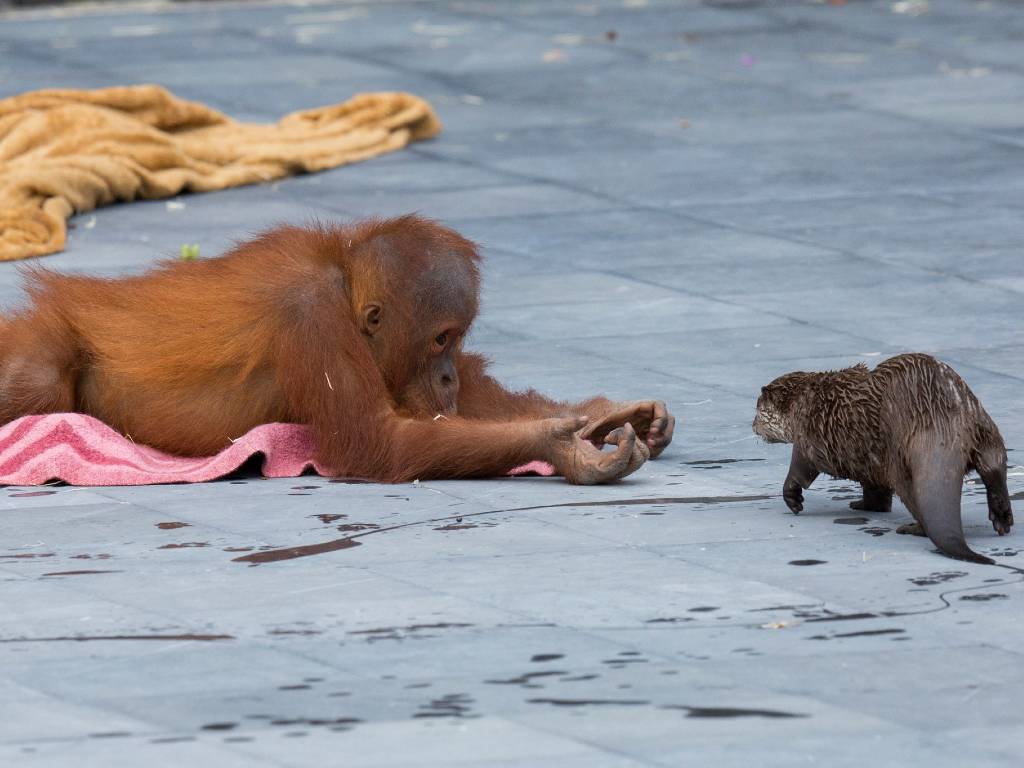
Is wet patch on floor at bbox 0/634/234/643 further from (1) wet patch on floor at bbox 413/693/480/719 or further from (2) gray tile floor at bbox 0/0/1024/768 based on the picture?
(1) wet patch on floor at bbox 413/693/480/719

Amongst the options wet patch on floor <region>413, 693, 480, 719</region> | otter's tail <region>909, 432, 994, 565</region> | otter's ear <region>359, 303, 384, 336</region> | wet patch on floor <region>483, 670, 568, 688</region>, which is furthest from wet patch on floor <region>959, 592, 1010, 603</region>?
otter's ear <region>359, 303, 384, 336</region>

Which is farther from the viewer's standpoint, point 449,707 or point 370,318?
point 370,318

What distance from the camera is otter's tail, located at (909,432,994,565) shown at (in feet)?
18.5

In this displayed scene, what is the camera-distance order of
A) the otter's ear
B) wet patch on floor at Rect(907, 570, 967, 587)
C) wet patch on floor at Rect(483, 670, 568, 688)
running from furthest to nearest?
the otter's ear, wet patch on floor at Rect(907, 570, 967, 587), wet patch on floor at Rect(483, 670, 568, 688)

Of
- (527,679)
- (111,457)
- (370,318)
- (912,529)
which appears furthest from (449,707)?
(111,457)

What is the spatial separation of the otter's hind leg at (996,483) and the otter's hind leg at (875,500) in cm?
37

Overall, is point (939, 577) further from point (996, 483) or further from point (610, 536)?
point (610, 536)

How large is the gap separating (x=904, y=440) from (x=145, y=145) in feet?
24.0

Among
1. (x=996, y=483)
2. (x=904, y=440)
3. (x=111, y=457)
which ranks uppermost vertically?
(x=904, y=440)

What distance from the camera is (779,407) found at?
20.8ft

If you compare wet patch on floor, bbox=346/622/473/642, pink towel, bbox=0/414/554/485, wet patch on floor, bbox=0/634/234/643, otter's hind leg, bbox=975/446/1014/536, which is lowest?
pink towel, bbox=0/414/554/485

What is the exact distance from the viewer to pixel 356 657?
4871mm

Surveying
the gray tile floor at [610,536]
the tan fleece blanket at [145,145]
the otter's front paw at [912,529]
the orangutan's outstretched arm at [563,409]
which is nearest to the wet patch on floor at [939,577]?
the gray tile floor at [610,536]

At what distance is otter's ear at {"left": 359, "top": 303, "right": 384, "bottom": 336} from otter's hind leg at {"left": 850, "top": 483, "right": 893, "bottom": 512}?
1560 mm
